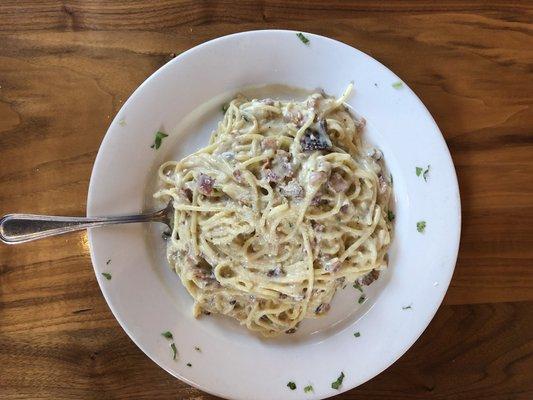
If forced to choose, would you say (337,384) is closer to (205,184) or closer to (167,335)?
(167,335)

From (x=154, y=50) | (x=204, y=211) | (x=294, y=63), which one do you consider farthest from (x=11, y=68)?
(x=294, y=63)

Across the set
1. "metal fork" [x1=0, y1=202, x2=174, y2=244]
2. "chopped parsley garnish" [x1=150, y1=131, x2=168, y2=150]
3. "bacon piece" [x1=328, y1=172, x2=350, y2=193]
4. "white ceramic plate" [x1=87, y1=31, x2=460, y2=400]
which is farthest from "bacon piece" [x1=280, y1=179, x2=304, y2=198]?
"metal fork" [x1=0, y1=202, x2=174, y2=244]

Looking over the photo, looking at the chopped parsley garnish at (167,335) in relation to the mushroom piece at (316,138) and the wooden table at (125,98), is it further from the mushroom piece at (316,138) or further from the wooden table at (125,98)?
the mushroom piece at (316,138)

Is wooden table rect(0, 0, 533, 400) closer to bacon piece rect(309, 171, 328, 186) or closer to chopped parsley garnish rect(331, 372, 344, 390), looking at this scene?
chopped parsley garnish rect(331, 372, 344, 390)

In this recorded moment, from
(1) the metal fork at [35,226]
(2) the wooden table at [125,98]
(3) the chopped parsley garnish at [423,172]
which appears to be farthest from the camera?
(2) the wooden table at [125,98]

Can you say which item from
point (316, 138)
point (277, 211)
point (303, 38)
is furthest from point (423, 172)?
point (303, 38)

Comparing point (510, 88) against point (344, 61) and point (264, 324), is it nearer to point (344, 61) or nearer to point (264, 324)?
point (344, 61)

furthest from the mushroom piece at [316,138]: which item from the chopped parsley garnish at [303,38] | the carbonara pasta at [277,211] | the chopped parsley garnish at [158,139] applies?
the chopped parsley garnish at [158,139]
